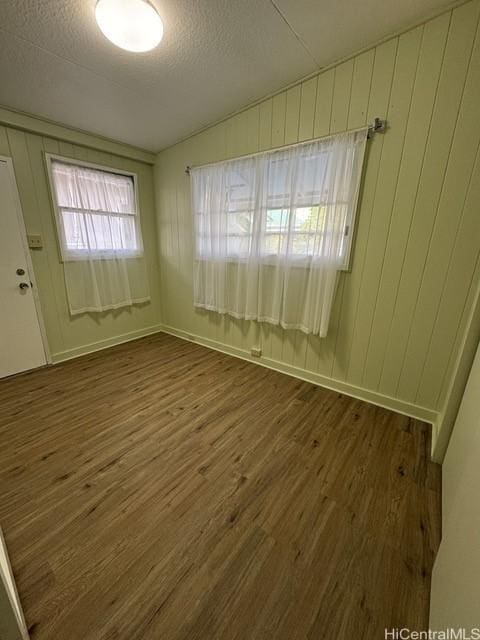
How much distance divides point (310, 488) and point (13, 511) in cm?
157

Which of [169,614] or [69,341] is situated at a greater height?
[69,341]

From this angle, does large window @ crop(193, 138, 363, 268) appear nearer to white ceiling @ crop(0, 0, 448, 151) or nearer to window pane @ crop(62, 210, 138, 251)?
white ceiling @ crop(0, 0, 448, 151)

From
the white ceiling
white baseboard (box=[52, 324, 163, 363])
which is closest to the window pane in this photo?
the white ceiling

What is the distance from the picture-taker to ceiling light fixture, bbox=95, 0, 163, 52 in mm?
1284

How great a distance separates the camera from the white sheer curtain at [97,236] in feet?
8.86

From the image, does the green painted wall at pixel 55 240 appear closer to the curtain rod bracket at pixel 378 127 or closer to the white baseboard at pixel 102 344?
the white baseboard at pixel 102 344

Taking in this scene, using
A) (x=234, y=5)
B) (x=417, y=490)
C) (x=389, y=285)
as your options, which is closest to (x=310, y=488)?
(x=417, y=490)

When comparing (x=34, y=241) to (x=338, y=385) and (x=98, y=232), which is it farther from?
(x=338, y=385)

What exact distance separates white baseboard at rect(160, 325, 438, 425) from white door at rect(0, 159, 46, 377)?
1896 millimetres

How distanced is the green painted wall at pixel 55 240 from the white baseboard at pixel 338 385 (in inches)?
48.2

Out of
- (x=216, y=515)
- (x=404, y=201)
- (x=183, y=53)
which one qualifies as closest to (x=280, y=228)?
(x=404, y=201)

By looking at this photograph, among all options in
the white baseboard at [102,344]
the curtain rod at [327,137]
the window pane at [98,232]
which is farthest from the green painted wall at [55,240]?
the curtain rod at [327,137]

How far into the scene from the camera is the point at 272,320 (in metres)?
2.55

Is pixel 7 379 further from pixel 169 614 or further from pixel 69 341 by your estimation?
pixel 169 614
